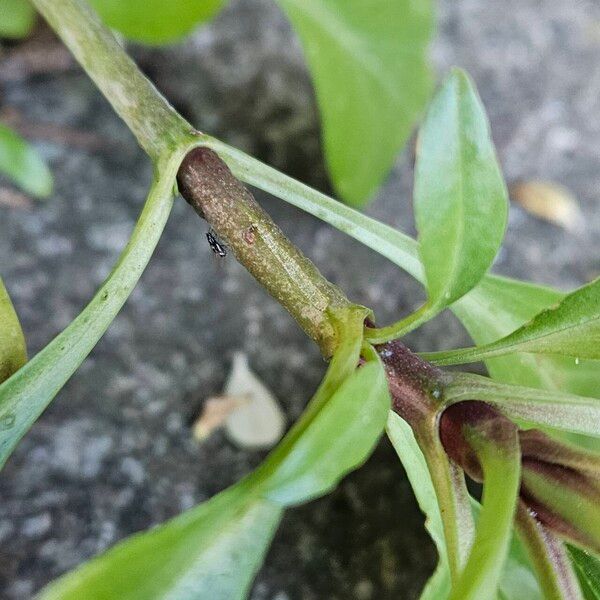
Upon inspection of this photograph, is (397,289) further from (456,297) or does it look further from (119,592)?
(119,592)

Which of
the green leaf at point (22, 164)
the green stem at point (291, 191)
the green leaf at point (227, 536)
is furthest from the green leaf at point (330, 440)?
the green leaf at point (22, 164)

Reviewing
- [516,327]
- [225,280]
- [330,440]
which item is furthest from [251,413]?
[330,440]

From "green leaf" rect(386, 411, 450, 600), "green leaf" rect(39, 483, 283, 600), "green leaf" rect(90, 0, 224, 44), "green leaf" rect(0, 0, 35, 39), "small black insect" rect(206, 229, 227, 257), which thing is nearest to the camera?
"green leaf" rect(39, 483, 283, 600)

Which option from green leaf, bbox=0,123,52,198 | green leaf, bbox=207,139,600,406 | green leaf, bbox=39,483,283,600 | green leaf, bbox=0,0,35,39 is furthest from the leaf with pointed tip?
green leaf, bbox=0,0,35,39

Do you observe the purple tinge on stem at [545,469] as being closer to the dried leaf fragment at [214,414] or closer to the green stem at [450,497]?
the green stem at [450,497]

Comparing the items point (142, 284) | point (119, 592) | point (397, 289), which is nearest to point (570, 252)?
point (397, 289)

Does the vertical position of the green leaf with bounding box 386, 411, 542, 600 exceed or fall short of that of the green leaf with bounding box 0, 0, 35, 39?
it falls short

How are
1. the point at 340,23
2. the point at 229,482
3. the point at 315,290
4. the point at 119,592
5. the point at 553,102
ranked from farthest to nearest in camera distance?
the point at 553,102 → the point at 340,23 → the point at 229,482 → the point at 315,290 → the point at 119,592

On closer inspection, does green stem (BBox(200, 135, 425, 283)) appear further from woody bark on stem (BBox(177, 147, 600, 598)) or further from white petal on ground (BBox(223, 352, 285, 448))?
white petal on ground (BBox(223, 352, 285, 448))
